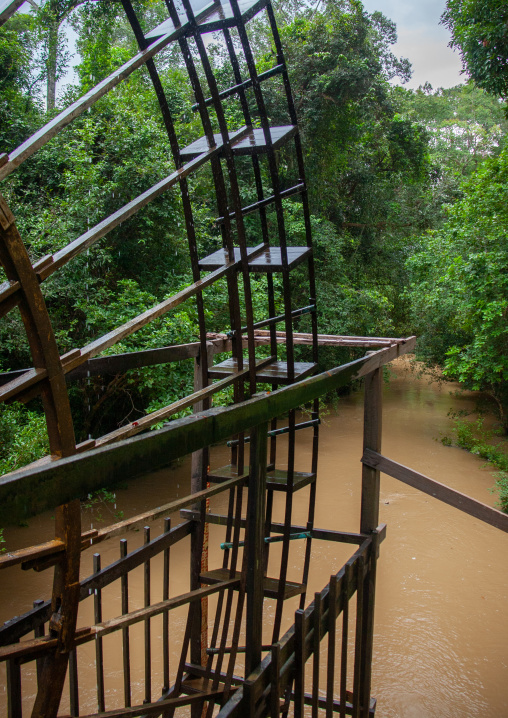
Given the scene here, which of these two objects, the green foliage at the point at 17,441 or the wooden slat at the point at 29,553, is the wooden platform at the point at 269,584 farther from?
the green foliage at the point at 17,441

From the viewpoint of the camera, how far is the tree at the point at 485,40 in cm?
820

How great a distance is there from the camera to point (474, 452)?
1133 centimetres

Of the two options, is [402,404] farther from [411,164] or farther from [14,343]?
[14,343]

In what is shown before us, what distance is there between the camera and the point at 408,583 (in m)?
7.53

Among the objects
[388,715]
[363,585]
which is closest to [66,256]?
[363,585]

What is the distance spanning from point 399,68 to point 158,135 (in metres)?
7.31

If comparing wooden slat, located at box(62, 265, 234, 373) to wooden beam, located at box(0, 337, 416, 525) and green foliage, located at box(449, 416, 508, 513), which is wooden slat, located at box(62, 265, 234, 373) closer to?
wooden beam, located at box(0, 337, 416, 525)

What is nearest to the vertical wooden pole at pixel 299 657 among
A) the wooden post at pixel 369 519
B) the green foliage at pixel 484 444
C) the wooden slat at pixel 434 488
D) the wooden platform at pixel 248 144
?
the wooden post at pixel 369 519

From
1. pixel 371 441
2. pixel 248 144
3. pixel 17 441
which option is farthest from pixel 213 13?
pixel 17 441

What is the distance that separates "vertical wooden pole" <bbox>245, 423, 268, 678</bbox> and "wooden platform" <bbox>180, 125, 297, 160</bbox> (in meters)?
1.49

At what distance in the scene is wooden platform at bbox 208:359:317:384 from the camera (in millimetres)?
3255

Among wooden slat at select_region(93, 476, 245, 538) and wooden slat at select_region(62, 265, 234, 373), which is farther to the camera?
wooden slat at select_region(93, 476, 245, 538)

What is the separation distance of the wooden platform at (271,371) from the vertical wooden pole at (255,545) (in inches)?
36.8

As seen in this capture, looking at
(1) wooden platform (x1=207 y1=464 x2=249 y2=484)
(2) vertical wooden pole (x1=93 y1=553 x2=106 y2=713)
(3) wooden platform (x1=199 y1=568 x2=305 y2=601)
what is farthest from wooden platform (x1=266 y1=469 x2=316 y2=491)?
(2) vertical wooden pole (x1=93 y1=553 x2=106 y2=713)
